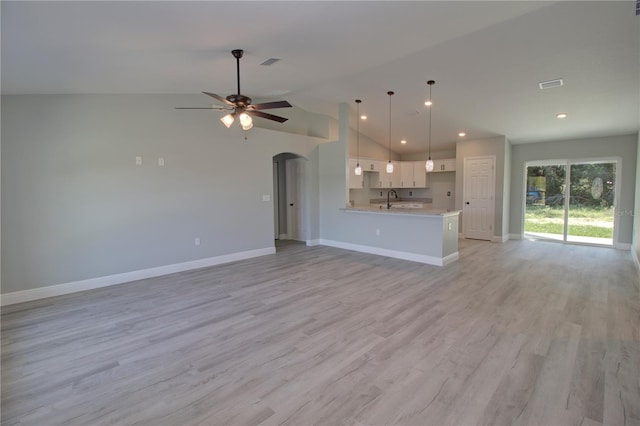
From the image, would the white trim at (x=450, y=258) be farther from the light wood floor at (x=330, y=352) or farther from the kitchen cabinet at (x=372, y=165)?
the kitchen cabinet at (x=372, y=165)

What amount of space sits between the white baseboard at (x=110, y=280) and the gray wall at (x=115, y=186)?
71mm

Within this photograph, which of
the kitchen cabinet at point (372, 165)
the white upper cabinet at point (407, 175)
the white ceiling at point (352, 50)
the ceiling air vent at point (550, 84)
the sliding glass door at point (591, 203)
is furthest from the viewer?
the white upper cabinet at point (407, 175)

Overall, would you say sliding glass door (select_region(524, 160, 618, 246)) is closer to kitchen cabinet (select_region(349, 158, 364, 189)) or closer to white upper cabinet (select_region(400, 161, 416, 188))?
white upper cabinet (select_region(400, 161, 416, 188))

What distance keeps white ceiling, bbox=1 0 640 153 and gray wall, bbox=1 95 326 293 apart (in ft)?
1.27

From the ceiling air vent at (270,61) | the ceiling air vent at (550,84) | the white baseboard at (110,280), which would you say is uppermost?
the ceiling air vent at (270,61)

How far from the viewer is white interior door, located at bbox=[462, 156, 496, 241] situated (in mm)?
7457

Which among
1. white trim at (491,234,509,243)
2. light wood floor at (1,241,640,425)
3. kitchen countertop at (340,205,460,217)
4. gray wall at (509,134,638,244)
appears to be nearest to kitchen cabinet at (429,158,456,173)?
gray wall at (509,134,638,244)

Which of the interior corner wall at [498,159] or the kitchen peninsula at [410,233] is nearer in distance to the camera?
the kitchen peninsula at [410,233]

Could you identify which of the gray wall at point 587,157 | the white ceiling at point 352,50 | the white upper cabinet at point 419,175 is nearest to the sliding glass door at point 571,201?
the gray wall at point 587,157

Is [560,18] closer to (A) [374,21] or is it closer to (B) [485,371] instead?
(A) [374,21]

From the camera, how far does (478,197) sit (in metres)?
7.68

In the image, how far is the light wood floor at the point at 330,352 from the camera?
6.19ft

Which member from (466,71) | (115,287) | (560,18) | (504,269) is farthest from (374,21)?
(115,287)

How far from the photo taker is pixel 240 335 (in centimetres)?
285
